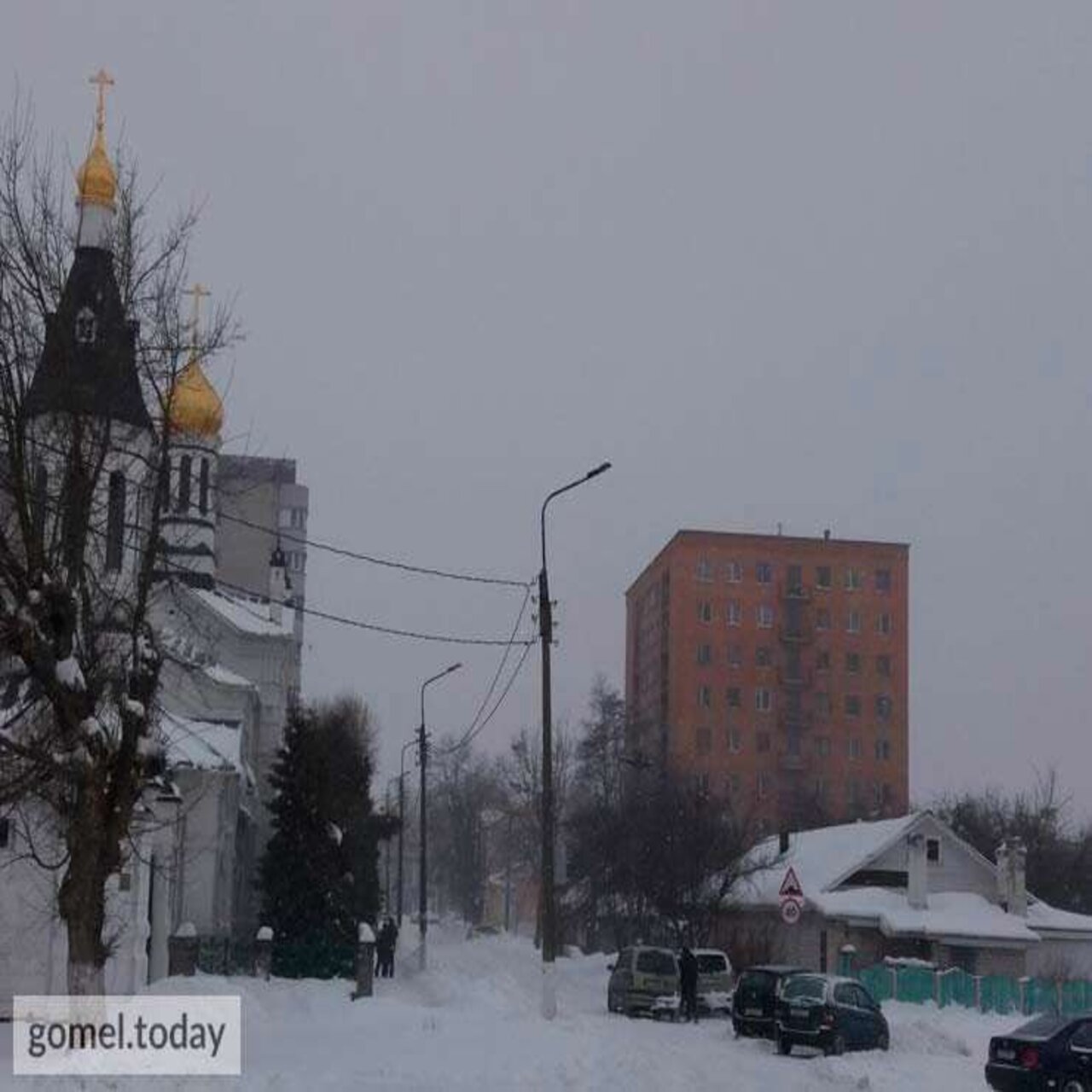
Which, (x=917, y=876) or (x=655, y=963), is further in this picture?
(x=917, y=876)

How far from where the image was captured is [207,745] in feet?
149

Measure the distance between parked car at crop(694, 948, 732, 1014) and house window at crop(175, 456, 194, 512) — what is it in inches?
743

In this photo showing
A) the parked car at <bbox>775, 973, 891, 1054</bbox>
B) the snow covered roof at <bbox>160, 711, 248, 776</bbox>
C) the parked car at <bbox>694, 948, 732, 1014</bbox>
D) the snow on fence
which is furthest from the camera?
the snow on fence

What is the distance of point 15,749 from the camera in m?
19.4

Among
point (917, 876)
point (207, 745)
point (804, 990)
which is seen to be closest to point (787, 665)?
point (917, 876)

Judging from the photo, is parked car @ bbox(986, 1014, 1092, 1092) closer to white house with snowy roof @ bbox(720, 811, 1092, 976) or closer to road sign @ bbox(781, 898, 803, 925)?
road sign @ bbox(781, 898, 803, 925)

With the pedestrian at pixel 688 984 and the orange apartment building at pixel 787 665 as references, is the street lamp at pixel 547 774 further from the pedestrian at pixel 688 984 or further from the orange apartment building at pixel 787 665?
the orange apartment building at pixel 787 665

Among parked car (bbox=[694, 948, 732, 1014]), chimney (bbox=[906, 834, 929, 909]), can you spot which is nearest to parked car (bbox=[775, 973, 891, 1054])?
parked car (bbox=[694, 948, 732, 1014])

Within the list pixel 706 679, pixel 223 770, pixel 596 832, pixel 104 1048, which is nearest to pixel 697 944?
pixel 596 832

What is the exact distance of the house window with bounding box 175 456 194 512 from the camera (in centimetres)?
2486

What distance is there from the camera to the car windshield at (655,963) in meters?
39.8

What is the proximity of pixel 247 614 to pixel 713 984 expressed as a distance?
90.4 feet

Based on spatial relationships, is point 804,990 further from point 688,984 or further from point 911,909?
point 911,909

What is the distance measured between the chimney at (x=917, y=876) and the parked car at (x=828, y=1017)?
19859mm
